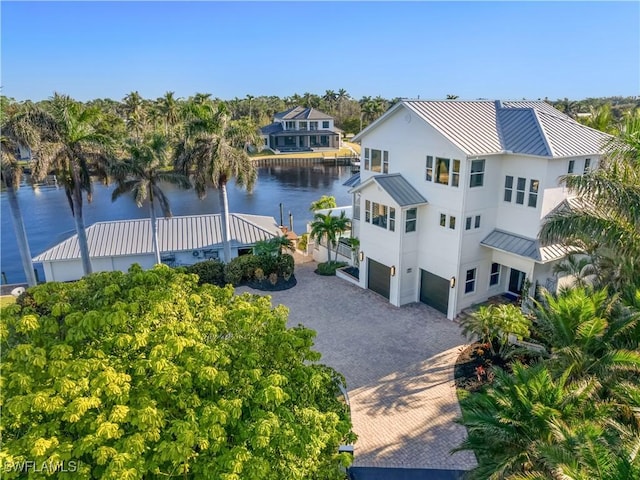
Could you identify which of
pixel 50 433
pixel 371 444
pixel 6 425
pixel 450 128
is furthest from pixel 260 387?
pixel 450 128

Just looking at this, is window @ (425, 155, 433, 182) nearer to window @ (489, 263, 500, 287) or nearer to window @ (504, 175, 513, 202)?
window @ (504, 175, 513, 202)

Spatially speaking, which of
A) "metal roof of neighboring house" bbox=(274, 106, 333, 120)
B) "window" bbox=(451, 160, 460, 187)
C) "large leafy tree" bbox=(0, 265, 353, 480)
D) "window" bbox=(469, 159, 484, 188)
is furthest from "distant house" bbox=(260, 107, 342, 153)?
"large leafy tree" bbox=(0, 265, 353, 480)

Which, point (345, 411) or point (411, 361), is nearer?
point (345, 411)

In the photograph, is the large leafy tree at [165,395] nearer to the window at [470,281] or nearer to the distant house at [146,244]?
the window at [470,281]

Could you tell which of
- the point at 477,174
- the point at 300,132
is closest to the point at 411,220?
the point at 477,174

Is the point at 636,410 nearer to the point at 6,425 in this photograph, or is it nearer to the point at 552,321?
the point at 552,321

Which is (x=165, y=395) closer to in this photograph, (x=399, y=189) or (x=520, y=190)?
(x=399, y=189)

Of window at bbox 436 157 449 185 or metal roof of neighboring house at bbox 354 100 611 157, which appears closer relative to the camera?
metal roof of neighboring house at bbox 354 100 611 157
